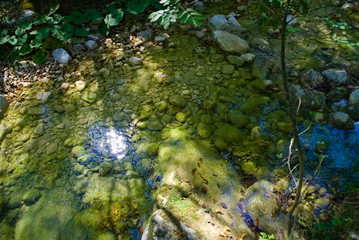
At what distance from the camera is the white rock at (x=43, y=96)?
133 inches

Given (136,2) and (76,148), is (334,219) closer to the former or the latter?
(76,148)

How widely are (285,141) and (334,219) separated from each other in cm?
99

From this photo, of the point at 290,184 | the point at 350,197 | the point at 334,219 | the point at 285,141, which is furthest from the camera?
the point at 285,141

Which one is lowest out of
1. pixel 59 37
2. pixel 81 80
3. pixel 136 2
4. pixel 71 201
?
pixel 71 201

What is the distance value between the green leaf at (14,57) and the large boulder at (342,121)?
185 inches

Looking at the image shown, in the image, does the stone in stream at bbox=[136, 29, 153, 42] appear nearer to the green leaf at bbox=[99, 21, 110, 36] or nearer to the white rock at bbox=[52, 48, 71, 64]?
the green leaf at bbox=[99, 21, 110, 36]

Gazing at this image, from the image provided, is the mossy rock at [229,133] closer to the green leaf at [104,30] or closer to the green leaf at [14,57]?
the green leaf at [104,30]

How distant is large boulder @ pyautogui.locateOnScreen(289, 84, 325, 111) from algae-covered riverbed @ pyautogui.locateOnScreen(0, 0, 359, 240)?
23 mm

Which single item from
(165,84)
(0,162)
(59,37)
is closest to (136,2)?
(59,37)

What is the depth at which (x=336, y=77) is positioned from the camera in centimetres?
312

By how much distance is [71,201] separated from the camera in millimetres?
2502

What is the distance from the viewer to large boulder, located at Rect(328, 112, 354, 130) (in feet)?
8.90

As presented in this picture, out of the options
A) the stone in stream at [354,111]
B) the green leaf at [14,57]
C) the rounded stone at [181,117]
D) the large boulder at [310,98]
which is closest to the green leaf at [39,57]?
the green leaf at [14,57]

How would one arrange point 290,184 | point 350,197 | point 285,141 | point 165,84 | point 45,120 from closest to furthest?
point 350,197
point 290,184
point 285,141
point 45,120
point 165,84
